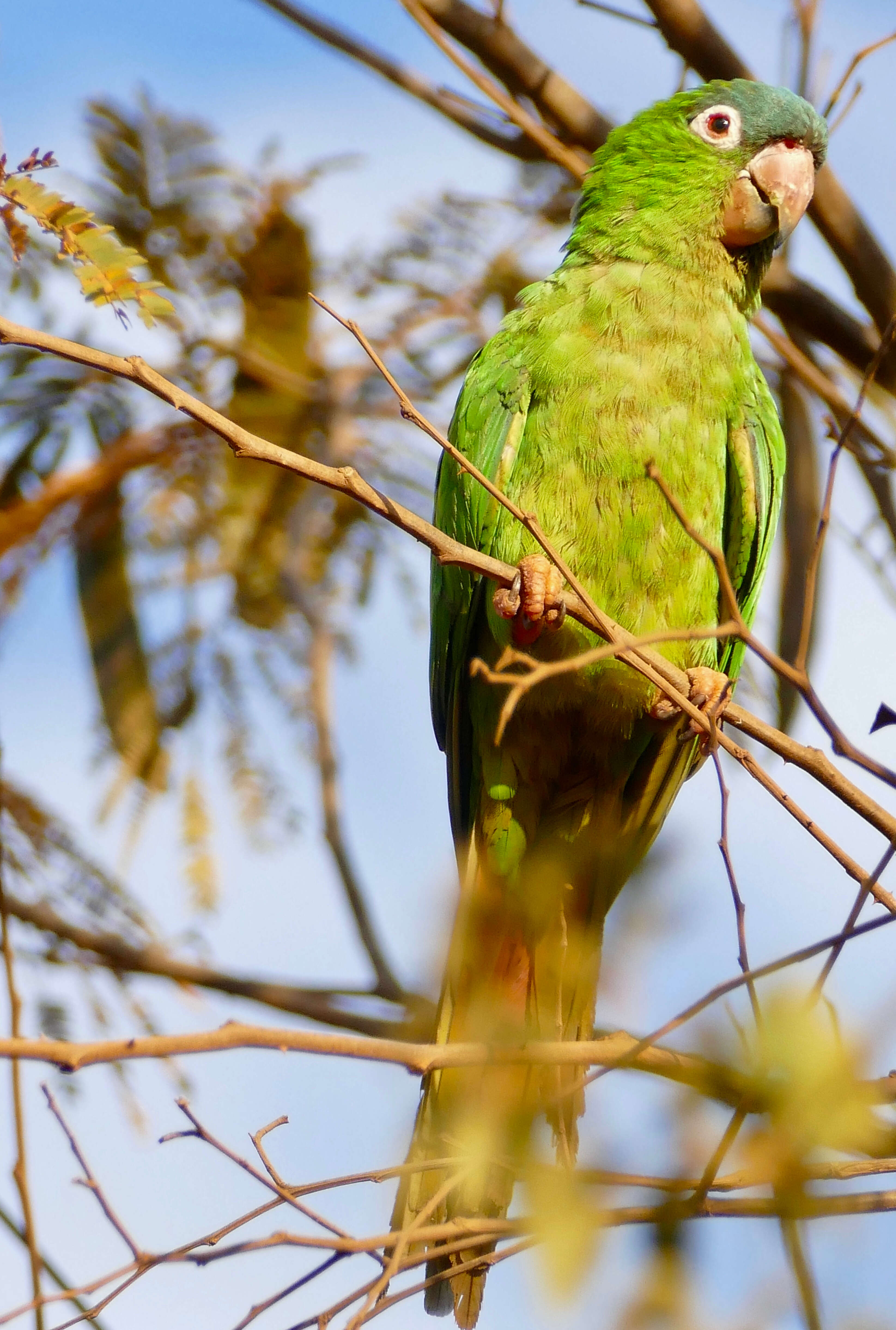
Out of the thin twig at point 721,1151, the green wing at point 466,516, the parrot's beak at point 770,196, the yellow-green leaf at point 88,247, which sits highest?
the parrot's beak at point 770,196

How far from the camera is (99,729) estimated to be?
3535 millimetres

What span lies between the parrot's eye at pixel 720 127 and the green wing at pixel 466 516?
0.84 meters

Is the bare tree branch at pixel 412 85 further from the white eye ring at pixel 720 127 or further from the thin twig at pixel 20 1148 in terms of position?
the thin twig at pixel 20 1148

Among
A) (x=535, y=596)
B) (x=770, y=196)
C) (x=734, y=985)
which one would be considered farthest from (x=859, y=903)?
(x=770, y=196)

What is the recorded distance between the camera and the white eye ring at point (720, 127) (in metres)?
3.35

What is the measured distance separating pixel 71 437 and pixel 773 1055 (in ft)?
9.77

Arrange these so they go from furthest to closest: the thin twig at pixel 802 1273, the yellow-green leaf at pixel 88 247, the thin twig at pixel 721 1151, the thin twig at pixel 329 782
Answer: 1. the thin twig at pixel 329 782
2. the yellow-green leaf at pixel 88 247
3. the thin twig at pixel 721 1151
4. the thin twig at pixel 802 1273

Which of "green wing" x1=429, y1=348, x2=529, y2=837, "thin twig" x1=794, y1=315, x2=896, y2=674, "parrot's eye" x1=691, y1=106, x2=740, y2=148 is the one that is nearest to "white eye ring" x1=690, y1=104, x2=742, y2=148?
"parrot's eye" x1=691, y1=106, x2=740, y2=148

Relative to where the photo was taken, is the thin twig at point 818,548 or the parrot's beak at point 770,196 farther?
the parrot's beak at point 770,196

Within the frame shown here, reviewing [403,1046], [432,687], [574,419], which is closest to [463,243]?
[574,419]

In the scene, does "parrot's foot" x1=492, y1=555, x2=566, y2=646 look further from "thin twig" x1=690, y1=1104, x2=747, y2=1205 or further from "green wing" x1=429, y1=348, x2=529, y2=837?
"thin twig" x1=690, y1=1104, x2=747, y2=1205

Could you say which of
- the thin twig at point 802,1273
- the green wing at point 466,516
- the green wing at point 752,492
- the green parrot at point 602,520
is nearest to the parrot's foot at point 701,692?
the green parrot at point 602,520

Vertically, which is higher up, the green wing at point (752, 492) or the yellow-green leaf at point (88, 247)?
the green wing at point (752, 492)

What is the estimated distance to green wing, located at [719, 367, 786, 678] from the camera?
10.2 ft
